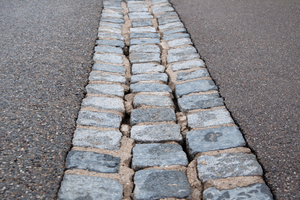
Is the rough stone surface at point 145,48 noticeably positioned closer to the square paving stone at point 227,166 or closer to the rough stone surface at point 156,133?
the rough stone surface at point 156,133

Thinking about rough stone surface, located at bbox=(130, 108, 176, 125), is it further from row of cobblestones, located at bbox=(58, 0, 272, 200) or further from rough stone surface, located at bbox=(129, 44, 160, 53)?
rough stone surface, located at bbox=(129, 44, 160, 53)

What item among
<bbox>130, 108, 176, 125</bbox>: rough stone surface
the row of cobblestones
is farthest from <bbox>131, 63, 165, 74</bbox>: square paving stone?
<bbox>130, 108, 176, 125</bbox>: rough stone surface

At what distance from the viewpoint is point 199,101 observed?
2.41 metres

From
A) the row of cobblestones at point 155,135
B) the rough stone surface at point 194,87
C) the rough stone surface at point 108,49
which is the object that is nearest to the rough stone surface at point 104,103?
the row of cobblestones at point 155,135

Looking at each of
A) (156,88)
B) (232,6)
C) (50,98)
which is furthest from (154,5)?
(50,98)

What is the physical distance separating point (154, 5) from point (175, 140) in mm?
3286

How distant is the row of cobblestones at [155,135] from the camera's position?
1619 mm

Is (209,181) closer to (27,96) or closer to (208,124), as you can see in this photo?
(208,124)

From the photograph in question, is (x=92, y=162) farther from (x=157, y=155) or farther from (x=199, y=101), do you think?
(x=199, y=101)

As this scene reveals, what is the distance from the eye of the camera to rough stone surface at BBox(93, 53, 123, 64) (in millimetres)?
2998

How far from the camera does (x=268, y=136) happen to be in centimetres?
190

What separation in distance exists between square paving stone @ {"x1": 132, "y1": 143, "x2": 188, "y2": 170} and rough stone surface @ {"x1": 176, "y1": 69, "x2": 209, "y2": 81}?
953mm

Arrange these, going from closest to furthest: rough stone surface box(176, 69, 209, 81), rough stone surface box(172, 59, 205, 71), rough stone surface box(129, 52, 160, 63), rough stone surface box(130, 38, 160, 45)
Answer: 1. rough stone surface box(176, 69, 209, 81)
2. rough stone surface box(172, 59, 205, 71)
3. rough stone surface box(129, 52, 160, 63)
4. rough stone surface box(130, 38, 160, 45)

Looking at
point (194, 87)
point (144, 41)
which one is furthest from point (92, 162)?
point (144, 41)
